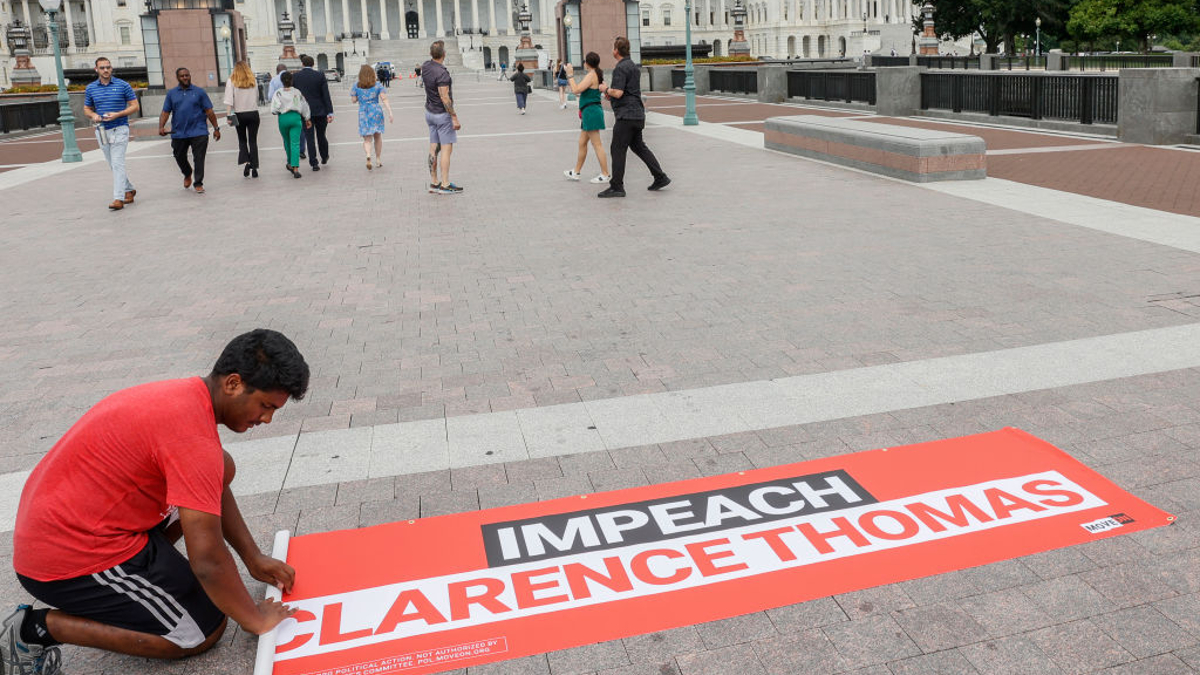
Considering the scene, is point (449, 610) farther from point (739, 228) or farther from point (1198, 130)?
point (1198, 130)

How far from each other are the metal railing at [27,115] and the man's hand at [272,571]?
1054 inches

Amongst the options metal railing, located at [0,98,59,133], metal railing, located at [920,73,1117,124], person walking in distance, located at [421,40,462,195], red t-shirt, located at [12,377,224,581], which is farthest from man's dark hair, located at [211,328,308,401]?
metal railing, located at [0,98,59,133]

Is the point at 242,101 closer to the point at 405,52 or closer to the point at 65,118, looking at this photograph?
the point at 65,118

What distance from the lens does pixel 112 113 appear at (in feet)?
39.7

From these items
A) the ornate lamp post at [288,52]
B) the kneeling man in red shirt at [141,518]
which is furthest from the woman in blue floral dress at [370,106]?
the ornate lamp post at [288,52]

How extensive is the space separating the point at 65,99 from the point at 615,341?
16.3 meters

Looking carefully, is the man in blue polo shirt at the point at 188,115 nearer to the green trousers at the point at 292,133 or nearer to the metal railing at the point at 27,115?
the green trousers at the point at 292,133

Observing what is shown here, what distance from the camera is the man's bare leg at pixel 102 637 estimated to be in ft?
9.96

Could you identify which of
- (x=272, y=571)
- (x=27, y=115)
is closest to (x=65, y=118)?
(x=27, y=115)

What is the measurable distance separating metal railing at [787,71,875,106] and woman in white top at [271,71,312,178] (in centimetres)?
1372

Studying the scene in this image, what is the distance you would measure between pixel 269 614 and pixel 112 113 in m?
10.6

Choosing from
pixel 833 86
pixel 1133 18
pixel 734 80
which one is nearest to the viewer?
pixel 833 86

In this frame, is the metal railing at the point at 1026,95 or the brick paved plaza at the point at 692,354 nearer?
the brick paved plaza at the point at 692,354

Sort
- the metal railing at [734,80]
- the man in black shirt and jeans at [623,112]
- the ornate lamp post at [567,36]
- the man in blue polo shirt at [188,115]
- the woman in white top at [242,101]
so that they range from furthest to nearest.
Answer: the ornate lamp post at [567,36] < the metal railing at [734,80] < the woman in white top at [242,101] < the man in blue polo shirt at [188,115] < the man in black shirt and jeans at [623,112]
